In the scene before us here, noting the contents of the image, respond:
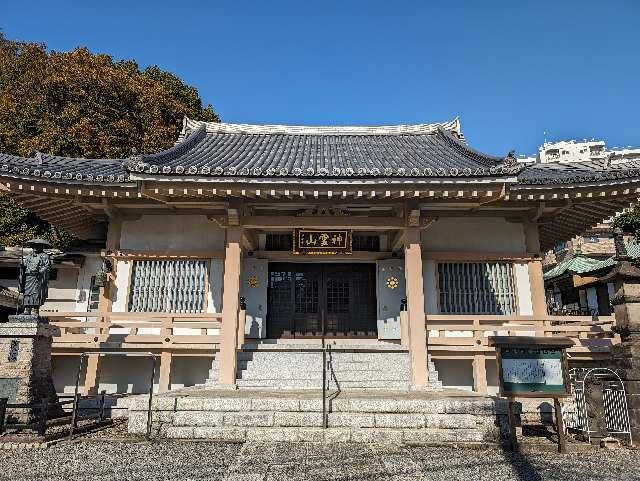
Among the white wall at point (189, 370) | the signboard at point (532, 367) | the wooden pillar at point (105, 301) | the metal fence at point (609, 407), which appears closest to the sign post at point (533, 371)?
the signboard at point (532, 367)

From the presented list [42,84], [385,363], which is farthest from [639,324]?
[42,84]

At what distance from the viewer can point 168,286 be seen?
12.0 meters

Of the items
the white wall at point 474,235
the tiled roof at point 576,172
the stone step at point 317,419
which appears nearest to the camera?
the stone step at point 317,419

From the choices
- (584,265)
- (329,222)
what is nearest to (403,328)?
(329,222)

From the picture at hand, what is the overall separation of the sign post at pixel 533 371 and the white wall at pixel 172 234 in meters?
7.80

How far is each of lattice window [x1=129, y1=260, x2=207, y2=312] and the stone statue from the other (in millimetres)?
3451

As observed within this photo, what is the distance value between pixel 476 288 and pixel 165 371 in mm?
8247

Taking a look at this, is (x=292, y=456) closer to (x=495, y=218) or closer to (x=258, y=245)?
(x=258, y=245)

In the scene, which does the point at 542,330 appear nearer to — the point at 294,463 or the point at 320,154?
the point at 294,463

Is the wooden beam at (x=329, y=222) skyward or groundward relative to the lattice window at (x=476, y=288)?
skyward

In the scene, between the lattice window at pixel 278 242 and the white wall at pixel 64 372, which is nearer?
the white wall at pixel 64 372

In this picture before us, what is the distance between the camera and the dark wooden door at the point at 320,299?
13117 millimetres

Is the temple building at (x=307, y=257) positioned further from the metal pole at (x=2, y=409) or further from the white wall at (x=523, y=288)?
the metal pole at (x=2, y=409)

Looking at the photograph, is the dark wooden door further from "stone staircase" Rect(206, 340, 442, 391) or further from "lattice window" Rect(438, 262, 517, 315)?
"lattice window" Rect(438, 262, 517, 315)
